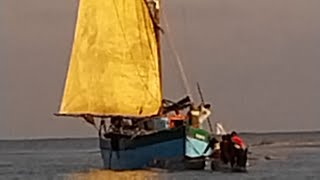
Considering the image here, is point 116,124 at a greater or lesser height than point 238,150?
greater

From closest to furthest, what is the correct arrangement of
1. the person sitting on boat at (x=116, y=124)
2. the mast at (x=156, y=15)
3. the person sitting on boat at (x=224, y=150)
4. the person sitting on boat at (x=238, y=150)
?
the person sitting on boat at (x=238, y=150) → the person sitting on boat at (x=224, y=150) → the mast at (x=156, y=15) → the person sitting on boat at (x=116, y=124)

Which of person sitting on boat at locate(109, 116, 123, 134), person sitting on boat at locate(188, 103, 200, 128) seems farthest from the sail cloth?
person sitting on boat at locate(188, 103, 200, 128)

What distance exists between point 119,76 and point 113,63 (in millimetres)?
725

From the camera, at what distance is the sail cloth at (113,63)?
6122 cm

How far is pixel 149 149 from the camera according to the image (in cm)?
5866

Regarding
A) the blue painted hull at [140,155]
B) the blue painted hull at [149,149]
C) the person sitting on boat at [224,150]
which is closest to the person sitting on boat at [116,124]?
the blue painted hull at [149,149]

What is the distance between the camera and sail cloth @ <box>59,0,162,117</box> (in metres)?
61.2

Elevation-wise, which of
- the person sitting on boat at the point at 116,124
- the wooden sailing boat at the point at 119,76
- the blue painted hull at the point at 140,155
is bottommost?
the blue painted hull at the point at 140,155

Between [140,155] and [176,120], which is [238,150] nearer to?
[176,120]

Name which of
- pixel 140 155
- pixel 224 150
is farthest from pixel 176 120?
pixel 224 150

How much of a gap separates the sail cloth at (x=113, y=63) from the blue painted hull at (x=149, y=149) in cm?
172

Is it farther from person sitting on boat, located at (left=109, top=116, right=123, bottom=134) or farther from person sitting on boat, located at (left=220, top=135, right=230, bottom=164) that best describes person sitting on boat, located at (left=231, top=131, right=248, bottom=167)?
person sitting on boat, located at (left=109, top=116, right=123, bottom=134)

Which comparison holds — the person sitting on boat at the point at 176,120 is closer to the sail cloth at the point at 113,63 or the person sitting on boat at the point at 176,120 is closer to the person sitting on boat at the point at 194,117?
the person sitting on boat at the point at 194,117

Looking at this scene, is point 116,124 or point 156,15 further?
point 116,124
